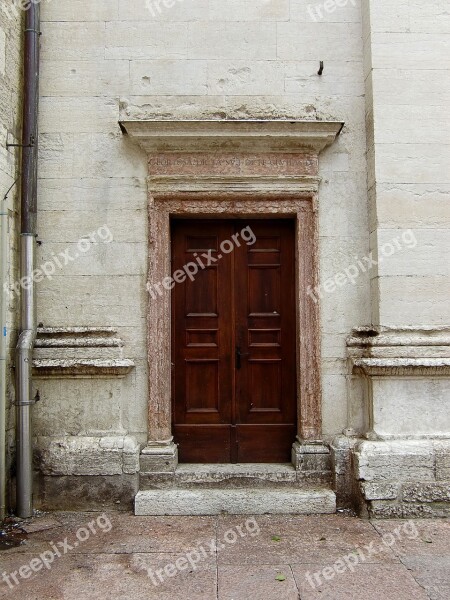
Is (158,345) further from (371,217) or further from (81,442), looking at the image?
(371,217)

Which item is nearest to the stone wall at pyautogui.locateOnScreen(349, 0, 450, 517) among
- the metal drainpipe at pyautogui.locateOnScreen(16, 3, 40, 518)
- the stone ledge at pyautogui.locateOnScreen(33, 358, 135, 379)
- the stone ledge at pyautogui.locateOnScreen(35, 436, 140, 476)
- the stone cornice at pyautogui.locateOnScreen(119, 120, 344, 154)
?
the stone cornice at pyautogui.locateOnScreen(119, 120, 344, 154)

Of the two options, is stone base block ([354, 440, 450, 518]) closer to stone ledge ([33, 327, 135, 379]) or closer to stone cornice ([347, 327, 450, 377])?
stone cornice ([347, 327, 450, 377])

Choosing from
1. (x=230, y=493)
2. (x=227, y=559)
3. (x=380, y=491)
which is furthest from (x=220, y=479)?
(x=380, y=491)

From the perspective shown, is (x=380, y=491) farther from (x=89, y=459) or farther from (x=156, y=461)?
(x=89, y=459)

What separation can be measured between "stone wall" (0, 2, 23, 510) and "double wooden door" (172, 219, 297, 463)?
4.86 ft

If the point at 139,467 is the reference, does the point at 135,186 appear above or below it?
above

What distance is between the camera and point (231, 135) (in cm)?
501

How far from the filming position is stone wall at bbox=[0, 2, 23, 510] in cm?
475

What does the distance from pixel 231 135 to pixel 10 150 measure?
79.8 inches

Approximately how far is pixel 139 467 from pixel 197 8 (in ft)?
14.5

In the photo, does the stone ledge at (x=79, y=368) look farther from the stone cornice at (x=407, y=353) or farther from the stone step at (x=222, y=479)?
the stone cornice at (x=407, y=353)

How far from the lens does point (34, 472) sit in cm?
483

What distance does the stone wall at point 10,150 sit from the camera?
15.6 ft

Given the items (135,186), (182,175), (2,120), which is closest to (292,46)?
(182,175)
